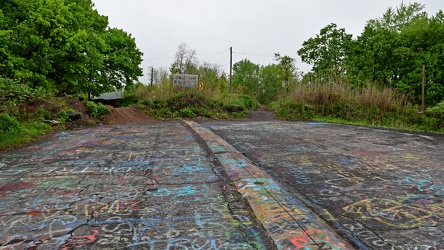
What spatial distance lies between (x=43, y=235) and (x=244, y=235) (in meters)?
1.25

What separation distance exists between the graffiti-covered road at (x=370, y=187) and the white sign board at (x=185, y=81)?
1034cm

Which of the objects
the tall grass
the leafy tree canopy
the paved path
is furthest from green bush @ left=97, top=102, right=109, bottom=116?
the paved path

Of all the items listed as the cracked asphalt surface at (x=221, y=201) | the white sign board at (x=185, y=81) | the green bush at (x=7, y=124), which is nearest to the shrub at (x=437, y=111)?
the cracked asphalt surface at (x=221, y=201)

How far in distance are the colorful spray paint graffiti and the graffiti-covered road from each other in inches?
26.2

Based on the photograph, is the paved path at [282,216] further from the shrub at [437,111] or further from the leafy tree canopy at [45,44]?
the shrub at [437,111]

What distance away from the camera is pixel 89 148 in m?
4.93

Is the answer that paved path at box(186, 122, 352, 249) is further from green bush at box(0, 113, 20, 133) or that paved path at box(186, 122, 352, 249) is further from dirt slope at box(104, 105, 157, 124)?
dirt slope at box(104, 105, 157, 124)

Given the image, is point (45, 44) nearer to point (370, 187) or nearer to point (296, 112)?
point (296, 112)

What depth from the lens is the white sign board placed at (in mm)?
14766

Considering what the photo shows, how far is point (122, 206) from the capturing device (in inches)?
87.7

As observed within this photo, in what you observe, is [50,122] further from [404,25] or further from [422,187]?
[404,25]

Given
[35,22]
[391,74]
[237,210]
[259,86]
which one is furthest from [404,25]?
[237,210]

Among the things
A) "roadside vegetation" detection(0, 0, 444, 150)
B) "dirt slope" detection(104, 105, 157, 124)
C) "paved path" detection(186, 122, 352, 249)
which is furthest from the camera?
"dirt slope" detection(104, 105, 157, 124)

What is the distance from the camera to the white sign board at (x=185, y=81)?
14.8 metres
